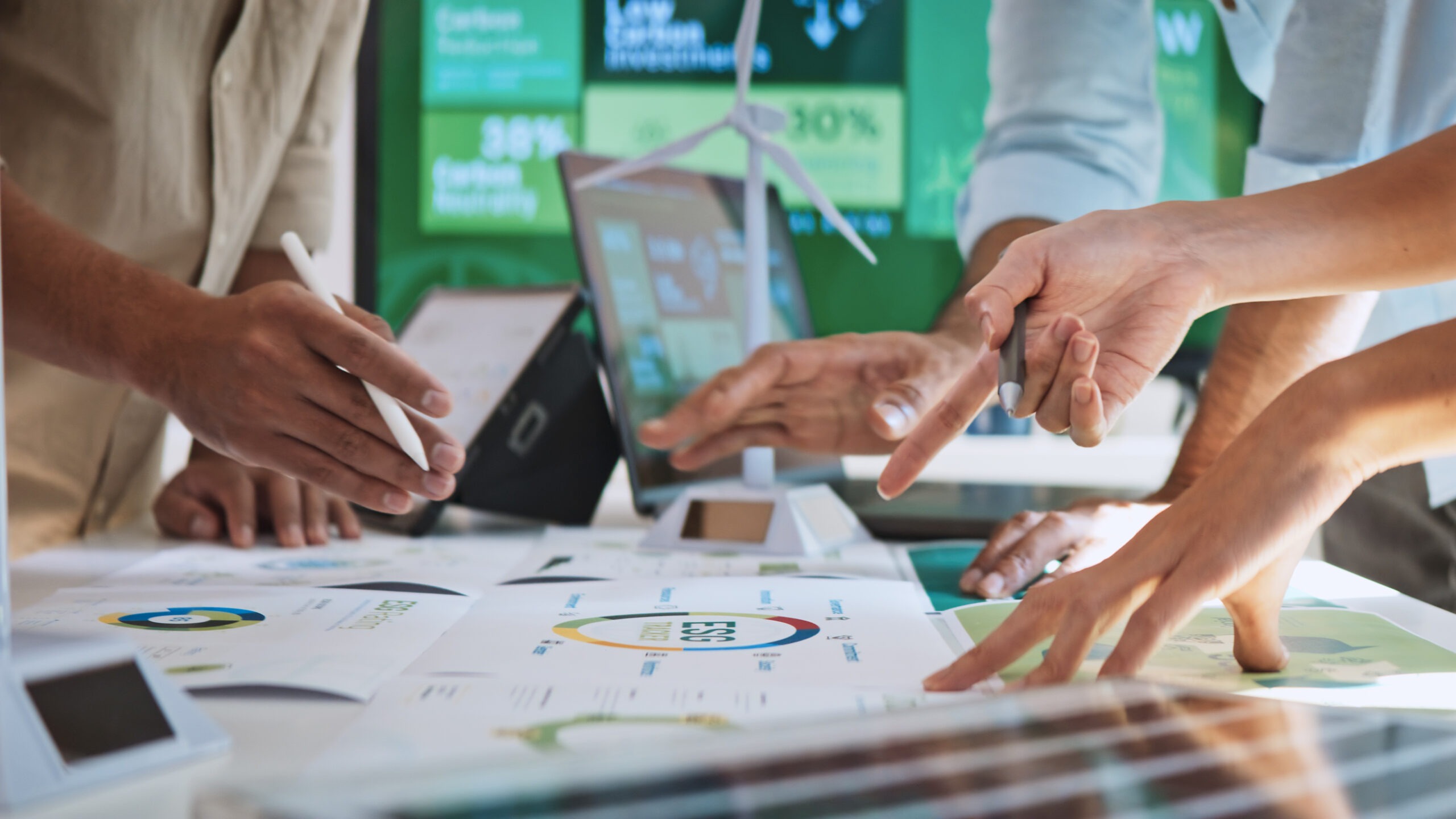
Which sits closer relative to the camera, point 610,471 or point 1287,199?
point 1287,199

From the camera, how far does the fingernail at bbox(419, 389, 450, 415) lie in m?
0.80

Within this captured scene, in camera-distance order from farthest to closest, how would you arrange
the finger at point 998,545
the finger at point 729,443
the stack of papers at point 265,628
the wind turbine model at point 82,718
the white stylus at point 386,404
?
the finger at point 729,443 < the finger at point 998,545 < the white stylus at point 386,404 < the stack of papers at point 265,628 < the wind turbine model at point 82,718

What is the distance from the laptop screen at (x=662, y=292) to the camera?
1.33 meters

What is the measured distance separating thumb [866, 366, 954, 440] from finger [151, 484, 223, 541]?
2.51 feet

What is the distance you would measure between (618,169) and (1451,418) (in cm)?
89

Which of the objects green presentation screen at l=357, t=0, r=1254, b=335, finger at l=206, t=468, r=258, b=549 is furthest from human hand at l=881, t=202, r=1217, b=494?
green presentation screen at l=357, t=0, r=1254, b=335

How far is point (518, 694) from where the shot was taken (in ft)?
1.94

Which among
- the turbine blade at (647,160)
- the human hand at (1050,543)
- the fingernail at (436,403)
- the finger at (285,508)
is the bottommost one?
the finger at (285,508)

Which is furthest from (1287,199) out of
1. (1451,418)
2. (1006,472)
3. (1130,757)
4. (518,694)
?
(1006,472)

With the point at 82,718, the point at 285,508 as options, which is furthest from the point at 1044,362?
the point at 285,508

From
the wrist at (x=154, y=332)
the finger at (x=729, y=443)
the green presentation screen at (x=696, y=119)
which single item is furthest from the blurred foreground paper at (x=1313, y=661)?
the green presentation screen at (x=696, y=119)

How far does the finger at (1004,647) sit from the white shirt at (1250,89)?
0.89 meters

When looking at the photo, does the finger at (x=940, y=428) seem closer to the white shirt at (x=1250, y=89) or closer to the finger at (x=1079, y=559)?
the finger at (x=1079, y=559)

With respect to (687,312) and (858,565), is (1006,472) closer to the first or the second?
(687,312)
